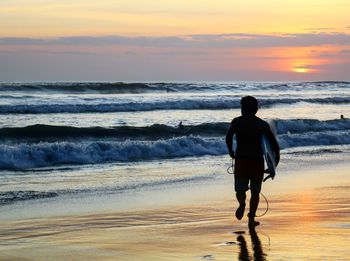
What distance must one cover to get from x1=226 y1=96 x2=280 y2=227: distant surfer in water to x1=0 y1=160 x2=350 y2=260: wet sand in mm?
421

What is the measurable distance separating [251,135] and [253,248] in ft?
5.86

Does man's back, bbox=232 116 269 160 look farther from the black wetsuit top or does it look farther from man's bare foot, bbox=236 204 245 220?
man's bare foot, bbox=236 204 245 220

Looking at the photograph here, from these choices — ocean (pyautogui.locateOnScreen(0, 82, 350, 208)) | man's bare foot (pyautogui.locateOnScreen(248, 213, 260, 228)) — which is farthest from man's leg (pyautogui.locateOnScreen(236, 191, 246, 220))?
ocean (pyautogui.locateOnScreen(0, 82, 350, 208))

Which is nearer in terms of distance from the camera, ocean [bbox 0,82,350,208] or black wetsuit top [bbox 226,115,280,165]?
black wetsuit top [bbox 226,115,280,165]

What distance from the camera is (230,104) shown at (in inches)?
1870

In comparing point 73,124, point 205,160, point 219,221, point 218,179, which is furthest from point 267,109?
point 219,221

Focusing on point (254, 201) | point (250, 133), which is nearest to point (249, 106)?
point (250, 133)

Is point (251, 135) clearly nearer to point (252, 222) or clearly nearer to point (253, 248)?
point (252, 222)

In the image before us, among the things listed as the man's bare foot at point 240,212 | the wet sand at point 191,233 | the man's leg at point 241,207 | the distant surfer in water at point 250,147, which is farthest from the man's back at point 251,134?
the wet sand at point 191,233

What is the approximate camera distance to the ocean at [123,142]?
1407 cm

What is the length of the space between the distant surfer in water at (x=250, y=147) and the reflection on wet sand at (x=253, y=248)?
2.12ft

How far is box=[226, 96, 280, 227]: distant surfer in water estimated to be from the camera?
29.2 feet

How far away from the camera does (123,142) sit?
66.9 ft

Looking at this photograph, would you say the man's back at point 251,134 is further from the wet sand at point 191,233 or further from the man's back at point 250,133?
the wet sand at point 191,233
